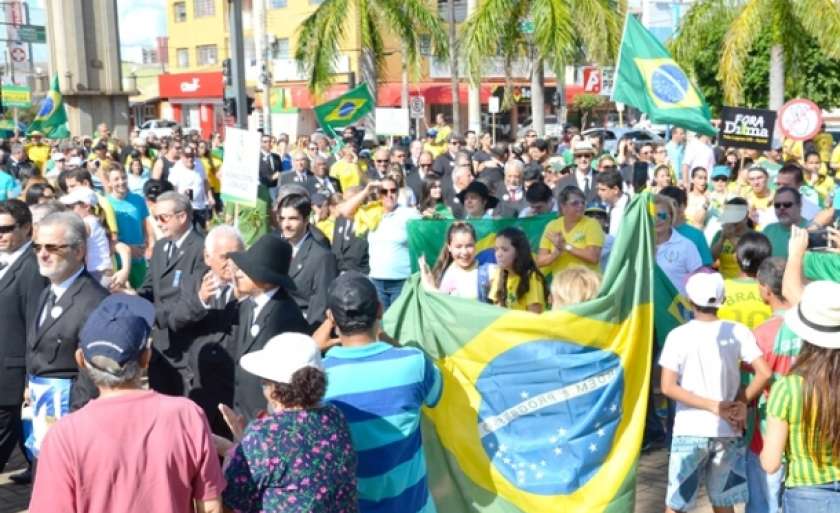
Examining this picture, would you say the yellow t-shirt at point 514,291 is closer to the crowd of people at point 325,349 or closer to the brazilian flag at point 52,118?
the crowd of people at point 325,349

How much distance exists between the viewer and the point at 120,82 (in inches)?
1166

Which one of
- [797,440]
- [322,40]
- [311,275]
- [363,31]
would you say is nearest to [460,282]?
[311,275]

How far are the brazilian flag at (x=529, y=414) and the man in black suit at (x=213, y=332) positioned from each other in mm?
998

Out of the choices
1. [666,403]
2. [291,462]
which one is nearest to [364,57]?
[666,403]

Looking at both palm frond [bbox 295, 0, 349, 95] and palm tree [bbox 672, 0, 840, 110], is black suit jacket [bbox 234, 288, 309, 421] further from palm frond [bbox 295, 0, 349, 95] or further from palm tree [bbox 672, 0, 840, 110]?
palm frond [bbox 295, 0, 349, 95]

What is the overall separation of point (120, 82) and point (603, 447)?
26.8 metres

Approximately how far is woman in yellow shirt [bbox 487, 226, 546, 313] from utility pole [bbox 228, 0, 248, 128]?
11.7 m

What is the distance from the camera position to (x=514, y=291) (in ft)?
21.3

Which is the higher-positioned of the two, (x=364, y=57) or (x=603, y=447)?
(x=364, y=57)

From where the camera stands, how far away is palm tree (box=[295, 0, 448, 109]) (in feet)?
87.5

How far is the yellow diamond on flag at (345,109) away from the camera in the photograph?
17.4 metres

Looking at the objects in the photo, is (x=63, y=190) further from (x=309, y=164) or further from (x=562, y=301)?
(x=562, y=301)

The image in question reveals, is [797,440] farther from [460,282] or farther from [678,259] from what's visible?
[678,259]

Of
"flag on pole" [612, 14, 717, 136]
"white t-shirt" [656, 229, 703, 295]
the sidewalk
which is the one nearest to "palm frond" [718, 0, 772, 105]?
"flag on pole" [612, 14, 717, 136]
